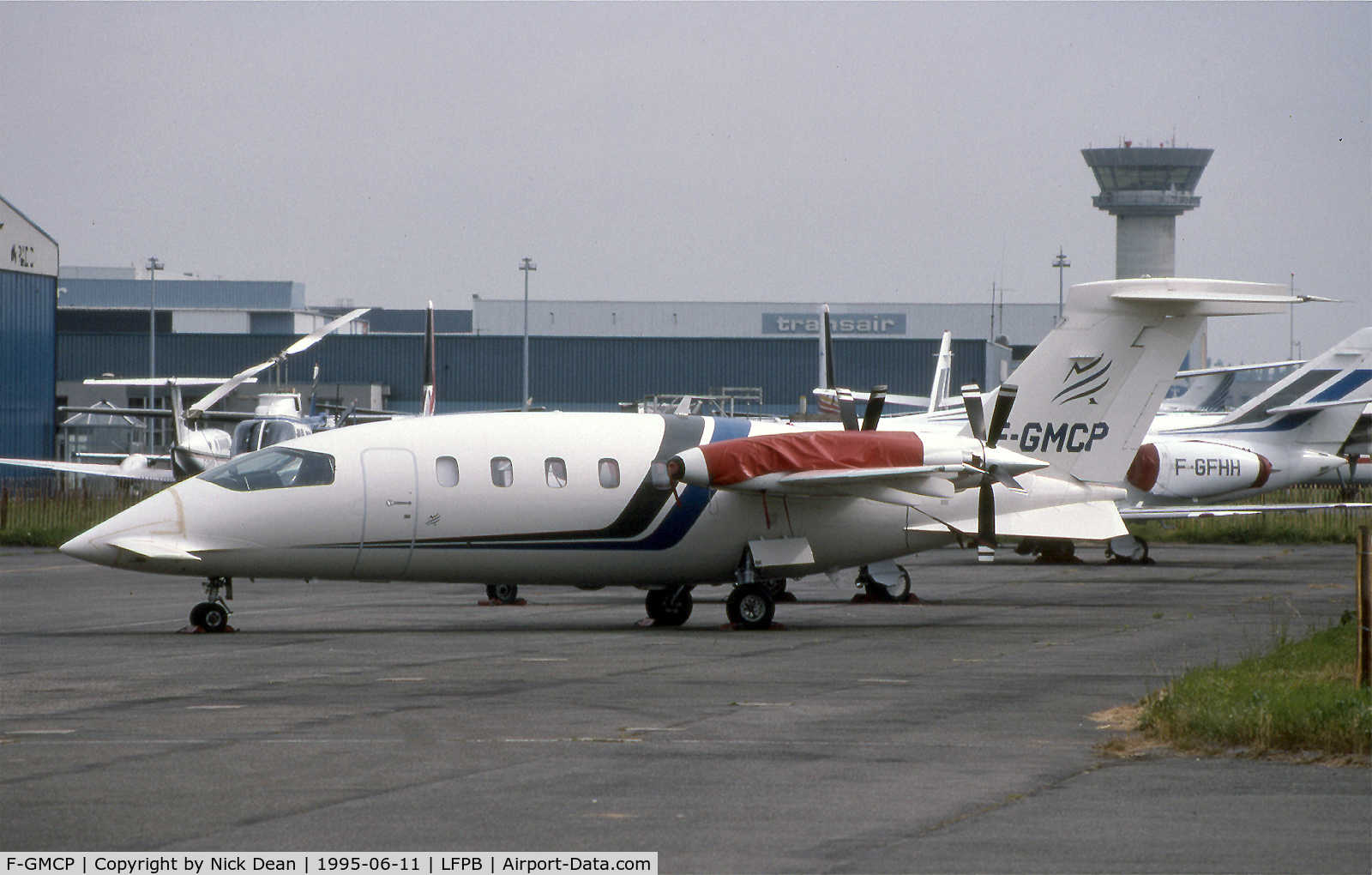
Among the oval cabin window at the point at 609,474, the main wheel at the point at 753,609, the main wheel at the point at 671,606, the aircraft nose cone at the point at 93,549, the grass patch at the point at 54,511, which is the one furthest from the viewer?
the grass patch at the point at 54,511

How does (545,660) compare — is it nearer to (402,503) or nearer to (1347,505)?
(402,503)

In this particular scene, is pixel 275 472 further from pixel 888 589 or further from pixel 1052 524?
pixel 888 589

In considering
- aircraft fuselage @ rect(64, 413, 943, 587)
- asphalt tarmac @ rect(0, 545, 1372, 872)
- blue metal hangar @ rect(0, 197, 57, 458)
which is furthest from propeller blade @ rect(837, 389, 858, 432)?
blue metal hangar @ rect(0, 197, 57, 458)

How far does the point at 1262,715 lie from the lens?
11.8m

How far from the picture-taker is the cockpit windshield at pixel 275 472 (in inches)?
832

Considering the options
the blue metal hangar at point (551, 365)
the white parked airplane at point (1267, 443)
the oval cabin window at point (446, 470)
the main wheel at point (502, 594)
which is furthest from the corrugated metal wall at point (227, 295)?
the oval cabin window at point (446, 470)

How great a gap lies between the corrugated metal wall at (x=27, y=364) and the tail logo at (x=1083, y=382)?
148ft

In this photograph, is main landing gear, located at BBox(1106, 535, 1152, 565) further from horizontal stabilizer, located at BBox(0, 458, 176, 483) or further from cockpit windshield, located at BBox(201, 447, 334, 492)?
cockpit windshield, located at BBox(201, 447, 334, 492)

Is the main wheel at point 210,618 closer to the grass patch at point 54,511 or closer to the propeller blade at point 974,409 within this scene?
the propeller blade at point 974,409

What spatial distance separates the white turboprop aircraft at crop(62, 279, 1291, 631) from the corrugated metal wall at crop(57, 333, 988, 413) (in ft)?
219

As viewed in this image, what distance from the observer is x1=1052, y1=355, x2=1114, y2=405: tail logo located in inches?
933

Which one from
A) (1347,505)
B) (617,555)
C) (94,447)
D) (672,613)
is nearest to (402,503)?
(617,555)

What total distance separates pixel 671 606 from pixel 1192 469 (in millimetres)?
22829

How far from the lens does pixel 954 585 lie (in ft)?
110
